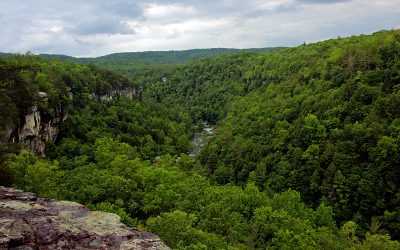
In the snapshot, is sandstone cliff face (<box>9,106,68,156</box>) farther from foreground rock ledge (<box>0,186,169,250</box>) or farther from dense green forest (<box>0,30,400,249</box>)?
foreground rock ledge (<box>0,186,169,250</box>)

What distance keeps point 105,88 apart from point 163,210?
70.7 m

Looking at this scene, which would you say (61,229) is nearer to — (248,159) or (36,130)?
(36,130)

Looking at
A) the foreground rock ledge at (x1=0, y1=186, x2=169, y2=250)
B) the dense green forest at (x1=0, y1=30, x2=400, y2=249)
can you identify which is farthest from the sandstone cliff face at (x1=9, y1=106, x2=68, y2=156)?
the foreground rock ledge at (x1=0, y1=186, x2=169, y2=250)

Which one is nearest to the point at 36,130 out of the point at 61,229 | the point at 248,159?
the point at 61,229

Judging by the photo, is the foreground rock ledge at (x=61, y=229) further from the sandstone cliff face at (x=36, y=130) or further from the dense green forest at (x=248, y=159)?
the sandstone cliff face at (x=36, y=130)

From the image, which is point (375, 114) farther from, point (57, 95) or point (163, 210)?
point (57, 95)

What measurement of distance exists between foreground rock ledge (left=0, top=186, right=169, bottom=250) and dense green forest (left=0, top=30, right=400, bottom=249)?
13.3m

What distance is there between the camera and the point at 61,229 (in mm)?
17156

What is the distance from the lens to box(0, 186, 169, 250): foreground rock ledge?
16.0 metres

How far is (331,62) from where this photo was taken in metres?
113

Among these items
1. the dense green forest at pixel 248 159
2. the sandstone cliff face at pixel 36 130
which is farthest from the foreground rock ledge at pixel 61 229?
the sandstone cliff face at pixel 36 130

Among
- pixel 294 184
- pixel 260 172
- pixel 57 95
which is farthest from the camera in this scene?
pixel 260 172

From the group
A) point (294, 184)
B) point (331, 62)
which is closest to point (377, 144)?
point (294, 184)

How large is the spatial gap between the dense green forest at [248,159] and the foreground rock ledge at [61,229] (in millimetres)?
13294
